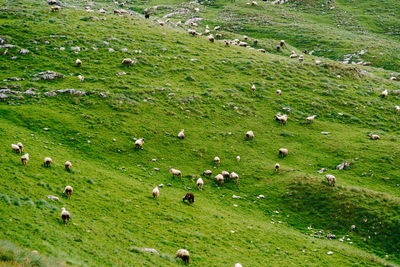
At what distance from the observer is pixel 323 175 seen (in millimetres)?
31219

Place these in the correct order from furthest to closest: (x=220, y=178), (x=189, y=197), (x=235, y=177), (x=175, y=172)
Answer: (x=235, y=177) → (x=220, y=178) → (x=175, y=172) → (x=189, y=197)

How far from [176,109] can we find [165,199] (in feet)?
51.8

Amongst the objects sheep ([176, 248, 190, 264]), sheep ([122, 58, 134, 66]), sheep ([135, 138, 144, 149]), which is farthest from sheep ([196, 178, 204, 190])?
sheep ([122, 58, 134, 66])

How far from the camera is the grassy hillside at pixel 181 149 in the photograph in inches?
747

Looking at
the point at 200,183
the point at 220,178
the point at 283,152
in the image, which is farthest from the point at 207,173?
the point at 283,152

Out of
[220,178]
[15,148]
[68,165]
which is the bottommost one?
[220,178]

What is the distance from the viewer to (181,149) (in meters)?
32.6

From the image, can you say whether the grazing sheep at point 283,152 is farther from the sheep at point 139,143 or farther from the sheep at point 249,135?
the sheep at point 139,143

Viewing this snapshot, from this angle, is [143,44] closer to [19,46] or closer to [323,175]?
[19,46]

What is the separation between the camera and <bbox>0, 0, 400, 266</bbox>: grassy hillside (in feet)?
62.3

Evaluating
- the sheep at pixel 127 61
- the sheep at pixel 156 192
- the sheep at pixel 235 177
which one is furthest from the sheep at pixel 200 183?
the sheep at pixel 127 61

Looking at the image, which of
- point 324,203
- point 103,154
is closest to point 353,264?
point 324,203

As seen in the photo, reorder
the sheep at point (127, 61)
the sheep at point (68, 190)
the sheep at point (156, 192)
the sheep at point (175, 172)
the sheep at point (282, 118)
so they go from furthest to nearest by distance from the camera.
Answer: the sheep at point (127, 61), the sheep at point (282, 118), the sheep at point (175, 172), the sheep at point (156, 192), the sheep at point (68, 190)

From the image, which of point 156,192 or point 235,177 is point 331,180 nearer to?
point 235,177
